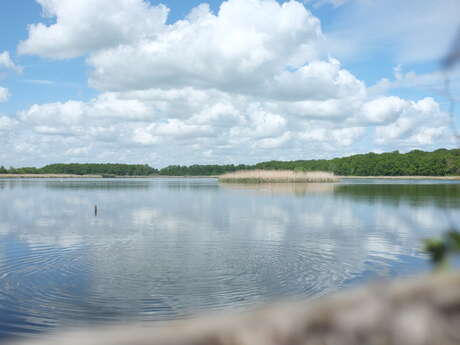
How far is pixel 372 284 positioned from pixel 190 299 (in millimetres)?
7065

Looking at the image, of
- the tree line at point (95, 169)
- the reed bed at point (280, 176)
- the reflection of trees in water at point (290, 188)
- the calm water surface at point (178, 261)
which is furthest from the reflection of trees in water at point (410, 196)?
the tree line at point (95, 169)

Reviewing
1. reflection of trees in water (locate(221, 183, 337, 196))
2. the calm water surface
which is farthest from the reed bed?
the calm water surface

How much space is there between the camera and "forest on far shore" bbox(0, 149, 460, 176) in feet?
332

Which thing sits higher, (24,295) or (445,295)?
(445,295)

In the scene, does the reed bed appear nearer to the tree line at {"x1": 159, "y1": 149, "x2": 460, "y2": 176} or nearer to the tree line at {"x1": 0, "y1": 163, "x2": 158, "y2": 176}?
the tree line at {"x1": 159, "y1": 149, "x2": 460, "y2": 176}

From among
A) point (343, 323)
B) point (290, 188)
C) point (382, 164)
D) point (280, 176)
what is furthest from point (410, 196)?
point (382, 164)

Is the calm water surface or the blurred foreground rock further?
the calm water surface

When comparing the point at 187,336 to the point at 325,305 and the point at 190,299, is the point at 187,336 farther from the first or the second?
the point at 190,299

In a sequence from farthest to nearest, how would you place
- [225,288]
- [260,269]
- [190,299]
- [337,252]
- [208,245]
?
[208,245] < [337,252] < [260,269] < [225,288] < [190,299]

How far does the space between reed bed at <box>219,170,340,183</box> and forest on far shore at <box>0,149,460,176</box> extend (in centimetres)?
1228

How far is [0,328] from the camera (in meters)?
6.32

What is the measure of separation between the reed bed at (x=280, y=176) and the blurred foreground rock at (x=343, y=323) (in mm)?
59905

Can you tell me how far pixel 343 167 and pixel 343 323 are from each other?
122614 mm

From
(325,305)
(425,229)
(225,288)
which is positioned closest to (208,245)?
(225,288)
